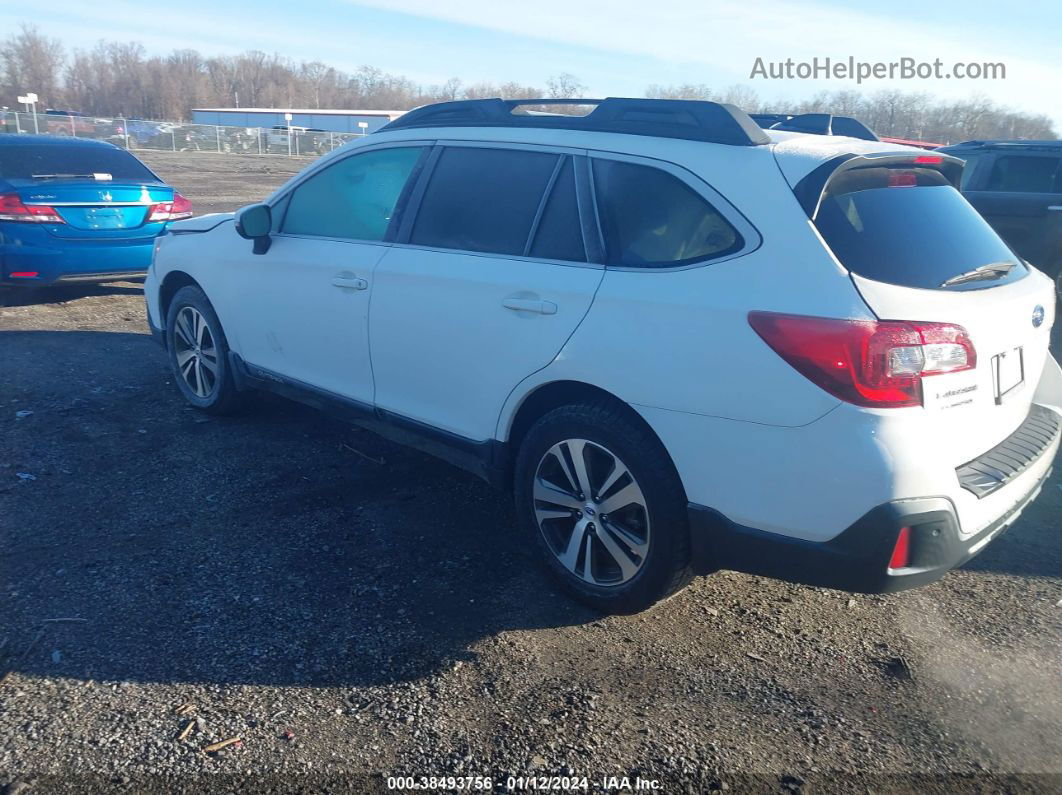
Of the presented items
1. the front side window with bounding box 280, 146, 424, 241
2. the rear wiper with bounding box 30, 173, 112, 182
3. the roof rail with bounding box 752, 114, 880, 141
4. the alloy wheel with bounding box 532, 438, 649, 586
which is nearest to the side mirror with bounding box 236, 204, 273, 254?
the front side window with bounding box 280, 146, 424, 241

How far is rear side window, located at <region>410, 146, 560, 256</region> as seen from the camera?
3760mm

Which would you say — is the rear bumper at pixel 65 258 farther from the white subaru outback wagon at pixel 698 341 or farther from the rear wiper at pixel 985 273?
the rear wiper at pixel 985 273

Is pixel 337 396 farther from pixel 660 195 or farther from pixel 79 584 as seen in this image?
pixel 660 195

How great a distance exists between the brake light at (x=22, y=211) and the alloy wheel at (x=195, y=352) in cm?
325

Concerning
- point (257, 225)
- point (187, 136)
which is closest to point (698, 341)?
point (257, 225)

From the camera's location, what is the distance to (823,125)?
396 centimetres

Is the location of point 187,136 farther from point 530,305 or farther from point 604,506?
point 604,506

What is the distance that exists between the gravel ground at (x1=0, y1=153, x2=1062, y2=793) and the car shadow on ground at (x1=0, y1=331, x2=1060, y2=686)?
0.05 feet

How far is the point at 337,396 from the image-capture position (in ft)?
15.2

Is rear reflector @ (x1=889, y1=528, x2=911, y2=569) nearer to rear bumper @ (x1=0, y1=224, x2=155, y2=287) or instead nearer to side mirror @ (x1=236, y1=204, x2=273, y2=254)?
side mirror @ (x1=236, y1=204, x2=273, y2=254)

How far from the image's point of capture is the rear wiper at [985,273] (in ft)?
9.92

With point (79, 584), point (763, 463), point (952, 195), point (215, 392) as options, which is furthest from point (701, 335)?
point (215, 392)

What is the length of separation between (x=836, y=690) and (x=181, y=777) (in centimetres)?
214

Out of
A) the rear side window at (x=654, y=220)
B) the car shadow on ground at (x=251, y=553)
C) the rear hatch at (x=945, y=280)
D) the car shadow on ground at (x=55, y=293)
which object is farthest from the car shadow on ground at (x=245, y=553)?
the car shadow on ground at (x=55, y=293)
